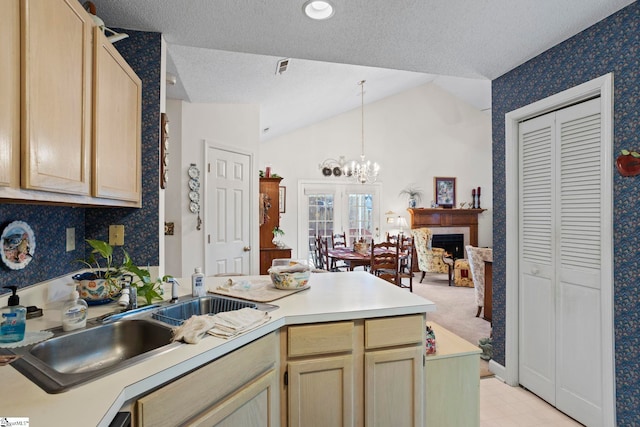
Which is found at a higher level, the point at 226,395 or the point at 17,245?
the point at 17,245

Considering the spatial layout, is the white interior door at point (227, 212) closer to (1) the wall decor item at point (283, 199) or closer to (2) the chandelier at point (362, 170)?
(1) the wall decor item at point (283, 199)

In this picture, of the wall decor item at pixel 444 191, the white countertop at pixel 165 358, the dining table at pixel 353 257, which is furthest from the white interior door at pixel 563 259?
the wall decor item at pixel 444 191

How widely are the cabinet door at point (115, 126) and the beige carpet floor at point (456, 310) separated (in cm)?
292

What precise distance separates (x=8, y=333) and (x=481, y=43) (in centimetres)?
277

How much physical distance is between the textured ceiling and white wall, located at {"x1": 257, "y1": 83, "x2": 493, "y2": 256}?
3.85 m

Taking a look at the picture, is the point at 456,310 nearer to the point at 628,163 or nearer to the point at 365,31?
the point at 628,163

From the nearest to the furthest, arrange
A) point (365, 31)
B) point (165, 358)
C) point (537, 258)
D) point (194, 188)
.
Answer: point (165, 358)
point (365, 31)
point (537, 258)
point (194, 188)

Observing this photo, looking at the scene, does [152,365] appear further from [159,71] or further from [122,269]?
[159,71]

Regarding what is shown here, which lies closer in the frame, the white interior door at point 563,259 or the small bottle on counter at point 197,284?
the small bottle on counter at point 197,284

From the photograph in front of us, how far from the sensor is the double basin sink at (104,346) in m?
0.97

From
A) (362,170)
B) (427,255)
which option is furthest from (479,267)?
(362,170)

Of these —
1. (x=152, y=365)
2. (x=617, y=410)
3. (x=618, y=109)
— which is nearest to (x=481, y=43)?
(x=618, y=109)

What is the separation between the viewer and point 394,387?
5.10 feet

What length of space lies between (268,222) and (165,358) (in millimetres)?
3847
